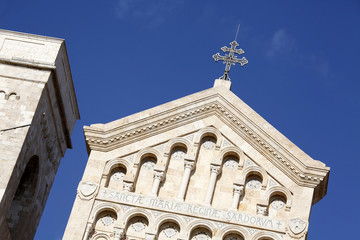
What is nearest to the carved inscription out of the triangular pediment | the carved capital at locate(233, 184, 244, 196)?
the carved capital at locate(233, 184, 244, 196)

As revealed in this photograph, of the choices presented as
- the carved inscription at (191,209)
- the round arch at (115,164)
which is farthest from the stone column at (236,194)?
the round arch at (115,164)

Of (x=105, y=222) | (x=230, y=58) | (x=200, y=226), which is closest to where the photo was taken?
(x=200, y=226)

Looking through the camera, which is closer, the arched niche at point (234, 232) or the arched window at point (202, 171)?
the arched niche at point (234, 232)

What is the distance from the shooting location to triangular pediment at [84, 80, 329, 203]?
3203 cm

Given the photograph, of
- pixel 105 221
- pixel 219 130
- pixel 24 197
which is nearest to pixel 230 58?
pixel 219 130

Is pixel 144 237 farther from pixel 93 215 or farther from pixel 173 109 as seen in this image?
pixel 173 109

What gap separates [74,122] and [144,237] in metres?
9.04

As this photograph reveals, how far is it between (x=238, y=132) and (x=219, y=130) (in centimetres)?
67

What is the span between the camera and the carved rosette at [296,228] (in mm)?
30484

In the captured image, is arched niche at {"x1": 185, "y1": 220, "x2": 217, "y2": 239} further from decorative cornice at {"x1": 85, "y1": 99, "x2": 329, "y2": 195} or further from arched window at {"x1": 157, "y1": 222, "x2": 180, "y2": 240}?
decorative cornice at {"x1": 85, "y1": 99, "x2": 329, "y2": 195}

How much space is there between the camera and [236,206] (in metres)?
31.3

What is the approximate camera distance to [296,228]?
30609mm

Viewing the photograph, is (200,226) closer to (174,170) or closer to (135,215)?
(135,215)

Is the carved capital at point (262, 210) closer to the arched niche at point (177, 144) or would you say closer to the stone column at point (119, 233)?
the arched niche at point (177, 144)
